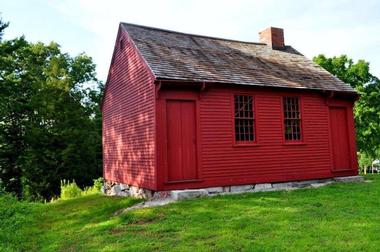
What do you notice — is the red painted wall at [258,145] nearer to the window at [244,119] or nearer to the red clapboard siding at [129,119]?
the window at [244,119]

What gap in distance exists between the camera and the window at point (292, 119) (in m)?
13.4

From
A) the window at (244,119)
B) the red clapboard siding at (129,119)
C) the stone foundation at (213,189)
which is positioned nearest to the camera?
the stone foundation at (213,189)

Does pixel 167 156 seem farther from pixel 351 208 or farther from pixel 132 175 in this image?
pixel 351 208

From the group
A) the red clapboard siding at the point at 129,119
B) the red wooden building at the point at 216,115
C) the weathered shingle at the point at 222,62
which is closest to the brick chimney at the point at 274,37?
the weathered shingle at the point at 222,62

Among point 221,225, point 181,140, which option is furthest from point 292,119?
point 221,225

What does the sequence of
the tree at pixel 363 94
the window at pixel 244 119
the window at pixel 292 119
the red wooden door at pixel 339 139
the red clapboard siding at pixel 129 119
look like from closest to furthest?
the red clapboard siding at pixel 129 119 < the window at pixel 244 119 < the window at pixel 292 119 < the red wooden door at pixel 339 139 < the tree at pixel 363 94

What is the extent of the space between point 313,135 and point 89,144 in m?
20.0

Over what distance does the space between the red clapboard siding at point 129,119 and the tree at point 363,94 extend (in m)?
18.5

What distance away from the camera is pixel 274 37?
1784 cm

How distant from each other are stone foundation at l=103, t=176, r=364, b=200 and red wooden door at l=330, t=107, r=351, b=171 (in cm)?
65

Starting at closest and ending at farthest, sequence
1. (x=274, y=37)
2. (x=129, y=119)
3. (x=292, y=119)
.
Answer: (x=292, y=119), (x=129, y=119), (x=274, y=37)

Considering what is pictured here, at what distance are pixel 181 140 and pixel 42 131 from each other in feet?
64.8

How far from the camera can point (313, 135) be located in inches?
546

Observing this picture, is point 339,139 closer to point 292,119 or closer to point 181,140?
point 292,119
